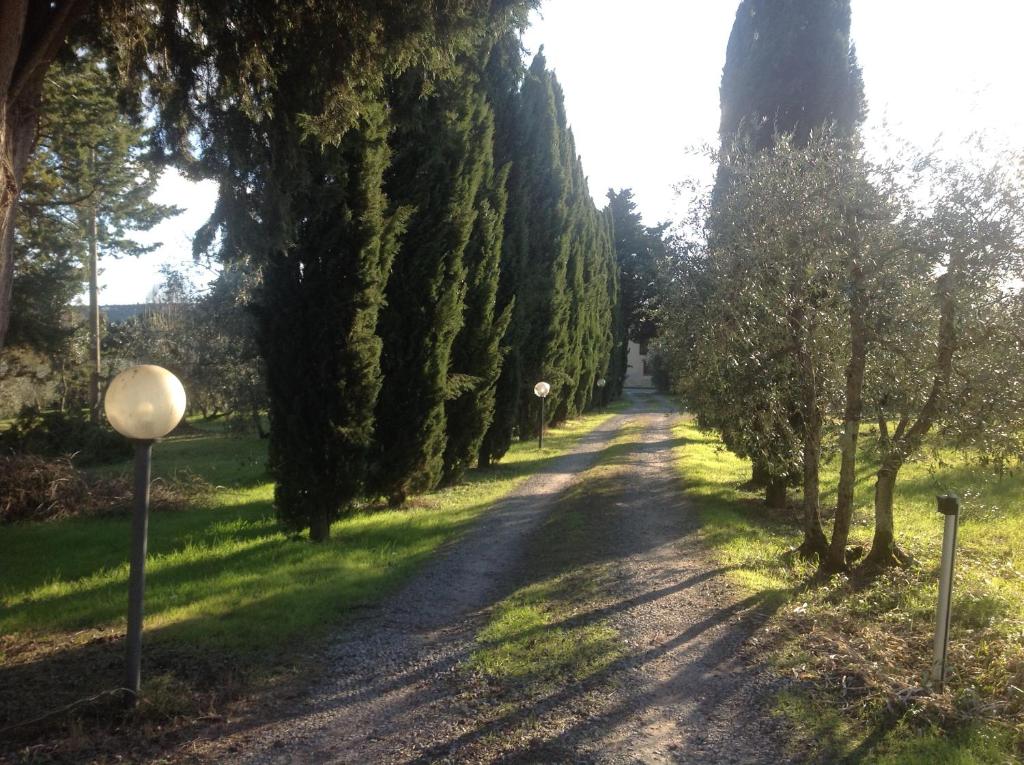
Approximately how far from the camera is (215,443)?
28.1 m

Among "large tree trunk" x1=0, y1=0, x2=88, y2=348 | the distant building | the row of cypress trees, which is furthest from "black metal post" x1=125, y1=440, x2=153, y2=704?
the distant building

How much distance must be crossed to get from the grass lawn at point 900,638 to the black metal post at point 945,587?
148 mm

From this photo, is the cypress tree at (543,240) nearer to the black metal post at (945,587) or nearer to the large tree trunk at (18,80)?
the large tree trunk at (18,80)

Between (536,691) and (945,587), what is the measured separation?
9.14ft

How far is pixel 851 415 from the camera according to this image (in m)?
7.79

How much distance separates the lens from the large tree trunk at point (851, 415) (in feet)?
24.5

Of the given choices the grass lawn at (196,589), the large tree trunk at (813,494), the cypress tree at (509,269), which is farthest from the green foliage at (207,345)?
the large tree trunk at (813,494)

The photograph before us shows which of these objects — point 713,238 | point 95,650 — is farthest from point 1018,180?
point 95,650

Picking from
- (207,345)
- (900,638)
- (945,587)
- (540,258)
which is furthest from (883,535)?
(207,345)

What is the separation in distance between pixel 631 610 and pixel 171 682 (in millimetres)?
3740

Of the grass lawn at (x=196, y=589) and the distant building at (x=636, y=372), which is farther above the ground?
the distant building at (x=636, y=372)

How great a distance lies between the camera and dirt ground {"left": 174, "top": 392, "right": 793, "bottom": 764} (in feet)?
13.0

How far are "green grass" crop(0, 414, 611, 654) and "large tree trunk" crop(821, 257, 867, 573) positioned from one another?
487cm

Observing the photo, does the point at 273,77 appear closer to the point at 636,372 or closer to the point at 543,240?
the point at 543,240
